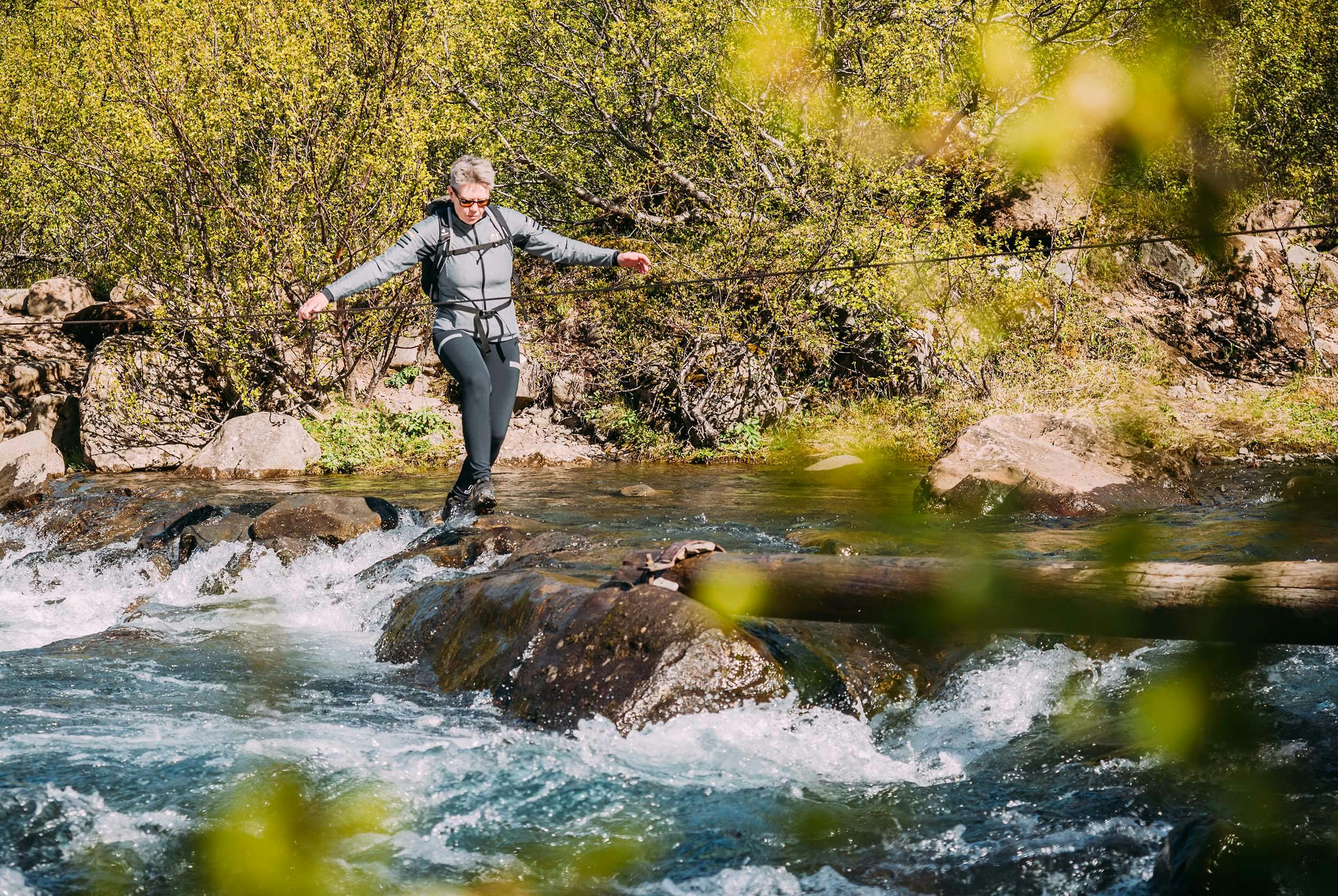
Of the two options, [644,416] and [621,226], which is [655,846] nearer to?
[644,416]

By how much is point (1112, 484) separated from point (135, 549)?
27.2 ft

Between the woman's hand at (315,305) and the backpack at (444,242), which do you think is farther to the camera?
the backpack at (444,242)

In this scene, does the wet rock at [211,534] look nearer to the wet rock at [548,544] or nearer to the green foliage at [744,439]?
the wet rock at [548,544]

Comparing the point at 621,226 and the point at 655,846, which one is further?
the point at 621,226

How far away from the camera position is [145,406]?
16.1m

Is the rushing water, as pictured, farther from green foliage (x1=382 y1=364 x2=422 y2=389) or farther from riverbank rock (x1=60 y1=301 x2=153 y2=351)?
green foliage (x1=382 y1=364 x2=422 y2=389)

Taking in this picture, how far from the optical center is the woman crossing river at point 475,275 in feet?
23.5

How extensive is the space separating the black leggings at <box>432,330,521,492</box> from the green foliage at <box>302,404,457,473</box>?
7.44m

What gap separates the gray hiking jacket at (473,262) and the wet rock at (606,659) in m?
2.40

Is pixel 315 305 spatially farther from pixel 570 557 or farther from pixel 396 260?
pixel 570 557

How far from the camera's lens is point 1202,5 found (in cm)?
105

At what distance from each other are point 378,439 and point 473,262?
926 cm

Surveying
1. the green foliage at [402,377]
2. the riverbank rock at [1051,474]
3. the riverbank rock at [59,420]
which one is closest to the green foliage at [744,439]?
the riverbank rock at [1051,474]

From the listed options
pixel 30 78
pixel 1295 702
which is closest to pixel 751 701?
pixel 1295 702
